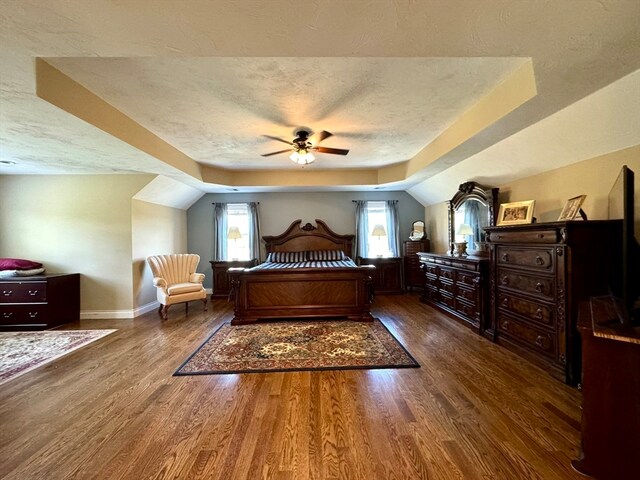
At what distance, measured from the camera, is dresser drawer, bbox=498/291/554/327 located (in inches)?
97.8

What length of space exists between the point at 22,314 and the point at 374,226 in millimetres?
6389

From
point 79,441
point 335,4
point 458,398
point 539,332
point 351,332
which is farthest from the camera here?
point 351,332

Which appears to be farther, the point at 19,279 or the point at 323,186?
the point at 323,186

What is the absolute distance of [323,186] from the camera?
18.8 feet

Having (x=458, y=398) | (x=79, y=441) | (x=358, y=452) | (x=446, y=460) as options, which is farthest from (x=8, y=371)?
(x=458, y=398)

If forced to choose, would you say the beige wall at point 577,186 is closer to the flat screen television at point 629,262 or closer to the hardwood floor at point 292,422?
the flat screen television at point 629,262

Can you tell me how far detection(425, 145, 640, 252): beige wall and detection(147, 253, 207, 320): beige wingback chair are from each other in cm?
529

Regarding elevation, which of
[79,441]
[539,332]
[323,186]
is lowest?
[79,441]

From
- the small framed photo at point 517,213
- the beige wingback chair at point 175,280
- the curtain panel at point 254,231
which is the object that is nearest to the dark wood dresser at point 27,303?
the beige wingback chair at point 175,280

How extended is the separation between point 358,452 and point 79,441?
5.94 ft

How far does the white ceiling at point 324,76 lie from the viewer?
1.40 meters

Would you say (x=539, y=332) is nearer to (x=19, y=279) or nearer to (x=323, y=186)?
(x=323, y=186)

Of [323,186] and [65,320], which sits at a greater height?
[323,186]

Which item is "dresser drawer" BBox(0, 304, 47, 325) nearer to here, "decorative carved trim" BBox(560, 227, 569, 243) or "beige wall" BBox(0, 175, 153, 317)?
"beige wall" BBox(0, 175, 153, 317)
